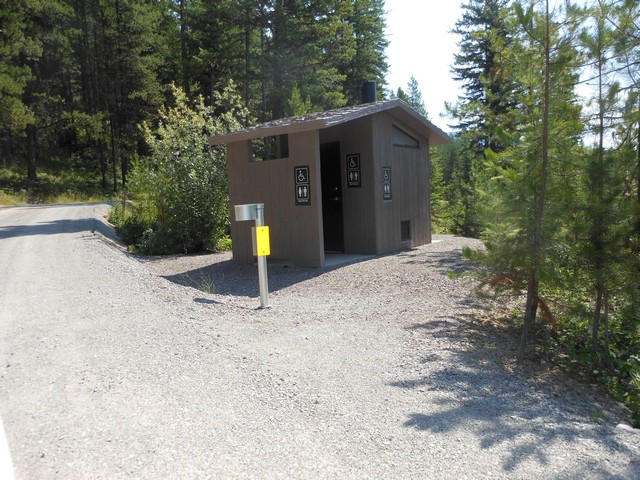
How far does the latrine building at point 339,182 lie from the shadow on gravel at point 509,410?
213 inches

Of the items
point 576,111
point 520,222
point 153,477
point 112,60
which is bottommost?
point 153,477

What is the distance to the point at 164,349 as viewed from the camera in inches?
187

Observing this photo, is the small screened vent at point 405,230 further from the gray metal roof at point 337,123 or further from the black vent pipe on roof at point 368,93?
the black vent pipe on roof at point 368,93

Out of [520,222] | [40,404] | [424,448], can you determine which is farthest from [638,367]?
[40,404]

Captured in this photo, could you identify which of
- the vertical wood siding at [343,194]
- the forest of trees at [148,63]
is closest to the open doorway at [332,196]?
the vertical wood siding at [343,194]

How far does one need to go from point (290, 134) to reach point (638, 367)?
7011 mm

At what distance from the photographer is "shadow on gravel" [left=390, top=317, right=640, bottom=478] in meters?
3.22

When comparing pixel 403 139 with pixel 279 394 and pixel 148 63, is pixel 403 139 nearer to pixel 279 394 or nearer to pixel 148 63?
pixel 279 394

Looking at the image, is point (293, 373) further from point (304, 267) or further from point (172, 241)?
point (172, 241)

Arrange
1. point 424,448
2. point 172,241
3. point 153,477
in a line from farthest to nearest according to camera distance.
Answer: point 172,241 → point 424,448 → point 153,477

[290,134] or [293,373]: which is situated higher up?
[290,134]

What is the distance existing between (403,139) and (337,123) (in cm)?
319

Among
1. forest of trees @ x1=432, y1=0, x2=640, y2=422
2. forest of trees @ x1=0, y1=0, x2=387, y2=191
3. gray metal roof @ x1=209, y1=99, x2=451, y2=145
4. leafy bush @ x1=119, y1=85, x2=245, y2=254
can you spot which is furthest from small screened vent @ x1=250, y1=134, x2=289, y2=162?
forest of trees @ x1=432, y1=0, x2=640, y2=422

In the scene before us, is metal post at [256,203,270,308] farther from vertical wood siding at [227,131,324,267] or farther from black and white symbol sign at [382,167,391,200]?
black and white symbol sign at [382,167,391,200]
